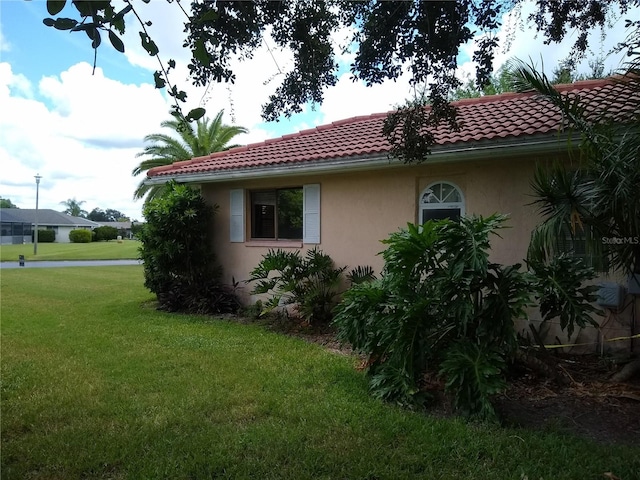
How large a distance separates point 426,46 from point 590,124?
1.80 metres

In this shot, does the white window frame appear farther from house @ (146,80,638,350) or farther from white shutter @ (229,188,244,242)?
white shutter @ (229,188,244,242)

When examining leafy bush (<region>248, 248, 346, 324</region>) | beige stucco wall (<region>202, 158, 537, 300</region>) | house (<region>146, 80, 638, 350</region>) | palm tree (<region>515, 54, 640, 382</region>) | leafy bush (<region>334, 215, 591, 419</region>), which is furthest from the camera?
leafy bush (<region>248, 248, 346, 324</region>)

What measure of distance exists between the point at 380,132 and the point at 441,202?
2254mm

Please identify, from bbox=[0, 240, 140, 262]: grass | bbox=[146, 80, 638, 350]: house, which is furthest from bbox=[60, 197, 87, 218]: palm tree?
bbox=[146, 80, 638, 350]: house

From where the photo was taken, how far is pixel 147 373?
5320 millimetres

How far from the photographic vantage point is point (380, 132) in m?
8.76

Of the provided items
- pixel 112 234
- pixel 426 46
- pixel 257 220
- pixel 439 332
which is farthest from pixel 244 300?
pixel 112 234

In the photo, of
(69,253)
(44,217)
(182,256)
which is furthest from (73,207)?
(182,256)

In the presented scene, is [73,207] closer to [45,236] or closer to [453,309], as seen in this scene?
[45,236]

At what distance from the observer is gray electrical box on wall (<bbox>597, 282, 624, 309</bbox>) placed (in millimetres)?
5875

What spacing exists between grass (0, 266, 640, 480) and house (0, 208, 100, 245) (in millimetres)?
43104

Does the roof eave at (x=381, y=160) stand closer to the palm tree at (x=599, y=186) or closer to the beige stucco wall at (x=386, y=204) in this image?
the beige stucco wall at (x=386, y=204)

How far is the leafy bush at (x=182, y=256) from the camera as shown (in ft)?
31.1

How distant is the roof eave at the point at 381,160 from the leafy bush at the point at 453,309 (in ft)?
5.53
